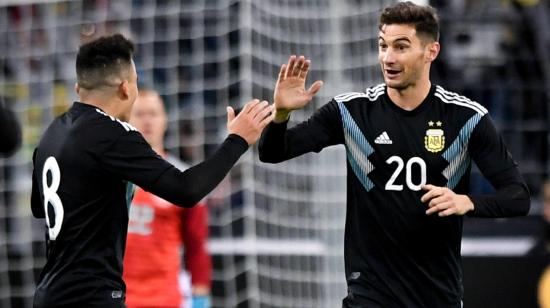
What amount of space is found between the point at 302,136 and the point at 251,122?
1.25 ft

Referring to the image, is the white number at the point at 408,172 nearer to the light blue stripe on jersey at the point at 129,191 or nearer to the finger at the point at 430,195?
the finger at the point at 430,195

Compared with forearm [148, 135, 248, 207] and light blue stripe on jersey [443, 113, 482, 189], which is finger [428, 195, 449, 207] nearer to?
light blue stripe on jersey [443, 113, 482, 189]

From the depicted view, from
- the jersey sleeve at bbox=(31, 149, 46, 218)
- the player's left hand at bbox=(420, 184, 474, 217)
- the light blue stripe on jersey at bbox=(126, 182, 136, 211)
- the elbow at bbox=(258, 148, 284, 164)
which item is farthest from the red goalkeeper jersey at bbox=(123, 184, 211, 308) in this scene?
the player's left hand at bbox=(420, 184, 474, 217)

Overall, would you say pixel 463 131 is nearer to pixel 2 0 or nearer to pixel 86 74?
pixel 86 74

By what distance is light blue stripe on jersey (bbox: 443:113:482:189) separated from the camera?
16.3 ft

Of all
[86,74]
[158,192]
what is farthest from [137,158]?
[86,74]

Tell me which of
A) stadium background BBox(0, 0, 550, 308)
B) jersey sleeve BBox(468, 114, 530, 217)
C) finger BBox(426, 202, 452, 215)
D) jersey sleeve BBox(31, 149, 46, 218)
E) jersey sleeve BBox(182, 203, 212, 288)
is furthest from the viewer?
stadium background BBox(0, 0, 550, 308)

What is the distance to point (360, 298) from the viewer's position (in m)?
4.94

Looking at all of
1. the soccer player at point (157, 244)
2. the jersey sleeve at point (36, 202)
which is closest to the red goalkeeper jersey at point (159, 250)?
the soccer player at point (157, 244)

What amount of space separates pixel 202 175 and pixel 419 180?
1.01 m

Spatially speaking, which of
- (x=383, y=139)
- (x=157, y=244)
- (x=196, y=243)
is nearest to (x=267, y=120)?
(x=383, y=139)

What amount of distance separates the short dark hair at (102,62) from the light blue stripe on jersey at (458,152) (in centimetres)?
141

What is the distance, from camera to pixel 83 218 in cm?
446

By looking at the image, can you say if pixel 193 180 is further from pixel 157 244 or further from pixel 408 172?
pixel 157 244
